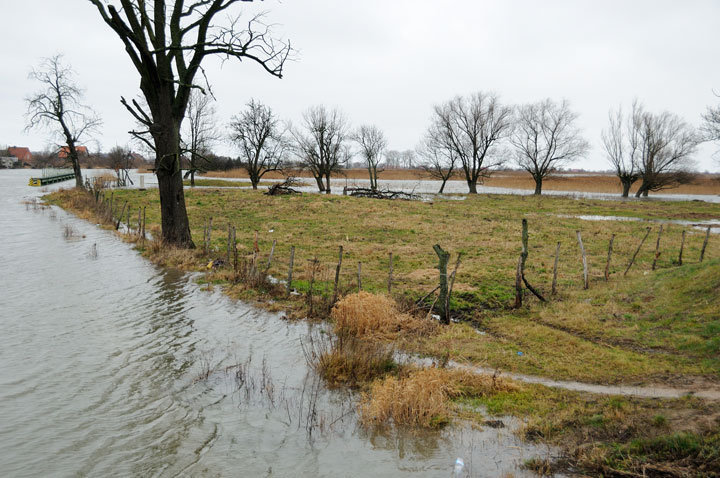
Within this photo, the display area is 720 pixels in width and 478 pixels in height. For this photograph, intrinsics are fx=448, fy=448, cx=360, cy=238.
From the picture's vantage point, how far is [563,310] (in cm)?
1162

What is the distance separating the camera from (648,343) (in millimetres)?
9500

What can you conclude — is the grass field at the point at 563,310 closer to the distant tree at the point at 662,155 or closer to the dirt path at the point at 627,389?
the dirt path at the point at 627,389

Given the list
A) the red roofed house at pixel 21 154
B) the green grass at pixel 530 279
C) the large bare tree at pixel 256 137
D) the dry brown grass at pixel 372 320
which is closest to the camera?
the green grass at pixel 530 279

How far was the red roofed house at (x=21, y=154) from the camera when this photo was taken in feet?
467

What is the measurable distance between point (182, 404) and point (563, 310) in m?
9.30

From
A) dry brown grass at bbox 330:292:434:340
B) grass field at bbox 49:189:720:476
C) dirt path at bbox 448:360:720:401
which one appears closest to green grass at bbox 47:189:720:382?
grass field at bbox 49:189:720:476

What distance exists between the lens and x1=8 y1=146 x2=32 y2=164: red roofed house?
142m

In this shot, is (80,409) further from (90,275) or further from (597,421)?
(90,275)

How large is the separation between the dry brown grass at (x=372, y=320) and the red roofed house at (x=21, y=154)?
16885cm

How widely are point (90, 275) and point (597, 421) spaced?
15590 millimetres

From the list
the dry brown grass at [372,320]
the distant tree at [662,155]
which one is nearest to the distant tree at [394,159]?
the distant tree at [662,155]

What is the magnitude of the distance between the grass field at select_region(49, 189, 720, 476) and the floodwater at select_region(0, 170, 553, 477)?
3.30ft

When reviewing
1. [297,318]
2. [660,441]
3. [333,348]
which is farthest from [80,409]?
[660,441]

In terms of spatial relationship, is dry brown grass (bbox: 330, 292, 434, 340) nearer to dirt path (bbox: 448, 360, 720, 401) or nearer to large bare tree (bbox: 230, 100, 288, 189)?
dirt path (bbox: 448, 360, 720, 401)
